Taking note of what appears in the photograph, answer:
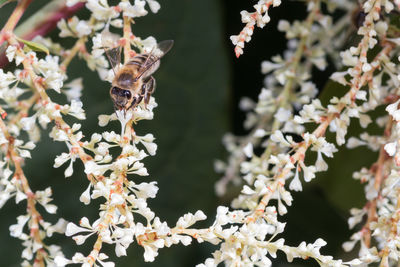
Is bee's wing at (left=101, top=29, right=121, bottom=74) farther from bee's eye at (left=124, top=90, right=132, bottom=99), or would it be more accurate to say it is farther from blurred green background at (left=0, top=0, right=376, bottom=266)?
blurred green background at (left=0, top=0, right=376, bottom=266)

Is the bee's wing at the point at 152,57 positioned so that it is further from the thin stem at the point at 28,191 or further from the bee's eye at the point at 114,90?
the thin stem at the point at 28,191

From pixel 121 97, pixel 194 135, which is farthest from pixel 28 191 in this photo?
pixel 194 135

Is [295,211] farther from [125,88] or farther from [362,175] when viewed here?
[125,88]

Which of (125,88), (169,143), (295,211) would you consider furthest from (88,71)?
(295,211)

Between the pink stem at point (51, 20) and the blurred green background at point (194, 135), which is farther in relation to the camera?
the blurred green background at point (194, 135)

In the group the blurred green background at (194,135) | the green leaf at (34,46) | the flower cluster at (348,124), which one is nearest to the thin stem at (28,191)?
the green leaf at (34,46)

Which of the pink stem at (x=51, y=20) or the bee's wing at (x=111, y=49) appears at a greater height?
the pink stem at (x=51, y=20)

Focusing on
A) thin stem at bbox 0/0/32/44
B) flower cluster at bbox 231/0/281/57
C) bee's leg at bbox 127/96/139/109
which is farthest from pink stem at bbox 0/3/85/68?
flower cluster at bbox 231/0/281/57

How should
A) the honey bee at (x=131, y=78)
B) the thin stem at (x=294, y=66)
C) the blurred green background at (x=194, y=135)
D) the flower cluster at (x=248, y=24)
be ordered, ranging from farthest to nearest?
the blurred green background at (x=194, y=135) → the thin stem at (x=294, y=66) → the honey bee at (x=131, y=78) → the flower cluster at (x=248, y=24)
